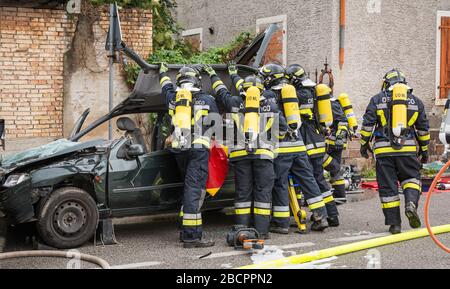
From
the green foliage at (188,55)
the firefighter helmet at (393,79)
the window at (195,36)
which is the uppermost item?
the window at (195,36)

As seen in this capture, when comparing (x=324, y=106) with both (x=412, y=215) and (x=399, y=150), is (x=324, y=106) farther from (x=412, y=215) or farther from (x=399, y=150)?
(x=412, y=215)

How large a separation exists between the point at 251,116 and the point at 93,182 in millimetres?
1931

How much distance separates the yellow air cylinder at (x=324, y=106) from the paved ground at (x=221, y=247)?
1.39 meters

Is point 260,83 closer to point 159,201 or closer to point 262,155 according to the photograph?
point 262,155

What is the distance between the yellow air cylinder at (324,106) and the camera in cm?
838

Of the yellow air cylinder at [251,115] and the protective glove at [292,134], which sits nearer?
the yellow air cylinder at [251,115]

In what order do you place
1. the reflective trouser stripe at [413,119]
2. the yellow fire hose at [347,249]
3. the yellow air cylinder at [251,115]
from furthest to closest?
the reflective trouser stripe at [413,119], the yellow air cylinder at [251,115], the yellow fire hose at [347,249]

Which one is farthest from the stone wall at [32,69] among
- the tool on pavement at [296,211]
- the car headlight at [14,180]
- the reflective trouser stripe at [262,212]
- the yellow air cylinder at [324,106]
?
the reflective trouser stripe at [262,212]

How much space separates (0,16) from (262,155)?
6006 mm

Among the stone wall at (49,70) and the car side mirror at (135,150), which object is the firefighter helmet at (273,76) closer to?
the car side mirror at (135,150)

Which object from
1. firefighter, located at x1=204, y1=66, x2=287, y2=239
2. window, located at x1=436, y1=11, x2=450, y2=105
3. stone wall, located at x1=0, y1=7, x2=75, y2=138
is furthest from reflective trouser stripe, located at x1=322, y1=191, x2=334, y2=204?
window, located at x1=436, y1=11, x2=450, y2=105

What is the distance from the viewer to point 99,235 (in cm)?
756

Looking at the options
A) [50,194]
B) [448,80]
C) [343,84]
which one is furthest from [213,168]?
[448,80]

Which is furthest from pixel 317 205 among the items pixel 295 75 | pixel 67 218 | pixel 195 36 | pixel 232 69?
pixel 195 36
